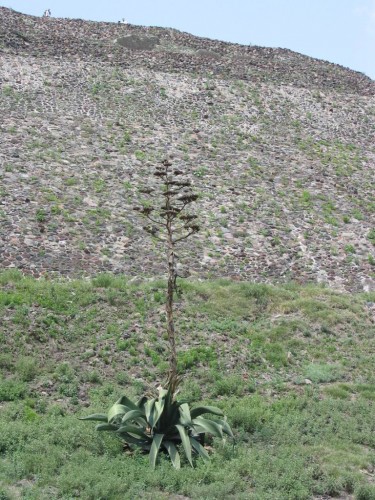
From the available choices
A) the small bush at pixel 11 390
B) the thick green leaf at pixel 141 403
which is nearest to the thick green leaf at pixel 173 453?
the thick green leaf at pixel 141 403

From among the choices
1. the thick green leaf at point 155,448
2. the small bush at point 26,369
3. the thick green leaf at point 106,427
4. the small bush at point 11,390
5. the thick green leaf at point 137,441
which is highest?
the thick green leaf at point 155,448

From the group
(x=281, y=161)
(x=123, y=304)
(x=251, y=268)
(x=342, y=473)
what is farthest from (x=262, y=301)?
(x=281, y=161)

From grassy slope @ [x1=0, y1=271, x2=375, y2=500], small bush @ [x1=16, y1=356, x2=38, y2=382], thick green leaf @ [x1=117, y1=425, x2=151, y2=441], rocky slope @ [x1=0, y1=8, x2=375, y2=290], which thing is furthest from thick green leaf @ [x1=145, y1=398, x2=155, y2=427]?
rocky slope @ [x1=0, y1=8, x2=375, y2=290]

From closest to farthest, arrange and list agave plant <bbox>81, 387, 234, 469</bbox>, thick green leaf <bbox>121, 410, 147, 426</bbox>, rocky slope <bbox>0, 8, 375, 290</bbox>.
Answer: thick green leaf <bbox>121, 410, 147, 426</bbox> < agave plant <bbox>81, 387, 234, 469</bbox> < rocky slope <bbox>0, 8, 375, 290</bbox>

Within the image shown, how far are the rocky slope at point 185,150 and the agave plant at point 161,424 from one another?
23.2ft

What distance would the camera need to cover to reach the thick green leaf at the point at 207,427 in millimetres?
10141

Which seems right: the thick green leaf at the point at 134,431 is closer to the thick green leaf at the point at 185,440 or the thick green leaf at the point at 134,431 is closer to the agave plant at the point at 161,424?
the agave plant at the point at 161,424

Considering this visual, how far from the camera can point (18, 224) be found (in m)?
18.0

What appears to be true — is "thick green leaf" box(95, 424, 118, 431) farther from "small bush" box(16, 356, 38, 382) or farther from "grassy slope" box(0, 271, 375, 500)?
"small bush" box(16, 356, 38, 382)

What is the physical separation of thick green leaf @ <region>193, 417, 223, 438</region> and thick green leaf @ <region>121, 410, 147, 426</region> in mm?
745

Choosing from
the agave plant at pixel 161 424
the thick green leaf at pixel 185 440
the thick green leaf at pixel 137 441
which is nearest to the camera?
the thick green leaf at pixel 185 440

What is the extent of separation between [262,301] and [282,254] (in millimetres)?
3398

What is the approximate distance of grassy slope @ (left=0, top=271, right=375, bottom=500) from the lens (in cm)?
907

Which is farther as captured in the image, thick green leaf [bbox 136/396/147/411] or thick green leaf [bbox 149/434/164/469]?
thick green leaf [bbox 136/396/147/411]
